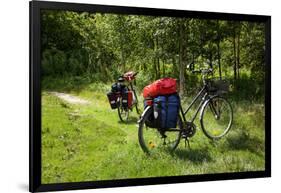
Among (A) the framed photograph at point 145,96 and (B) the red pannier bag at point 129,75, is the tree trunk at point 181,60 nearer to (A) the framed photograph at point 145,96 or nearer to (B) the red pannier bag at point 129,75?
(A) the framed photograph at point 145,96

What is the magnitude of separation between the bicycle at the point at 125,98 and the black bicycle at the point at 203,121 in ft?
0.47

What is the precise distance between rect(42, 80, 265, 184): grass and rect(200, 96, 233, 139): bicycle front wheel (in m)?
0.07

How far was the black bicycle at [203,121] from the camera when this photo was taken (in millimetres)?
5234

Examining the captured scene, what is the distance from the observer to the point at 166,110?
530 cm

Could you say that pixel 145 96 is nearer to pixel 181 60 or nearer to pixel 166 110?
pixel 166 110

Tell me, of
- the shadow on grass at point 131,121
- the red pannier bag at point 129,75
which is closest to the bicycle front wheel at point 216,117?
the shadow on grass at point 131,121

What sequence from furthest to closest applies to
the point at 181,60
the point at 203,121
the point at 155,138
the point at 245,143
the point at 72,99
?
the point at 245,143
the point at 203,121
the point at 181,60
the point at 155,138
the point at 72,99

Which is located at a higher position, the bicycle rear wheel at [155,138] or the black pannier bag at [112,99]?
the black pannier bag at [112,99]

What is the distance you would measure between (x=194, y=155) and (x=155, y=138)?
0.46 meters

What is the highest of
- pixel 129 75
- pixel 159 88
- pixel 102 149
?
pixel 129 75

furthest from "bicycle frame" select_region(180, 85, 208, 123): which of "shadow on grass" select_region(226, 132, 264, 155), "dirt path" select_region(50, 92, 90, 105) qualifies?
"dirt path" select_region(50, 92, 90, 105)

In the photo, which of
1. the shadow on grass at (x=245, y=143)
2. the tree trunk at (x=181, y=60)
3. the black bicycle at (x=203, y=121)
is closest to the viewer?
the black bicycle at (x=203, y=121)

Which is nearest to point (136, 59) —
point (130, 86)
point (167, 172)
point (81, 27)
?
point (130, 86)

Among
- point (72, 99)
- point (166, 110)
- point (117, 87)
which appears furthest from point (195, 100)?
point (72, 99)
